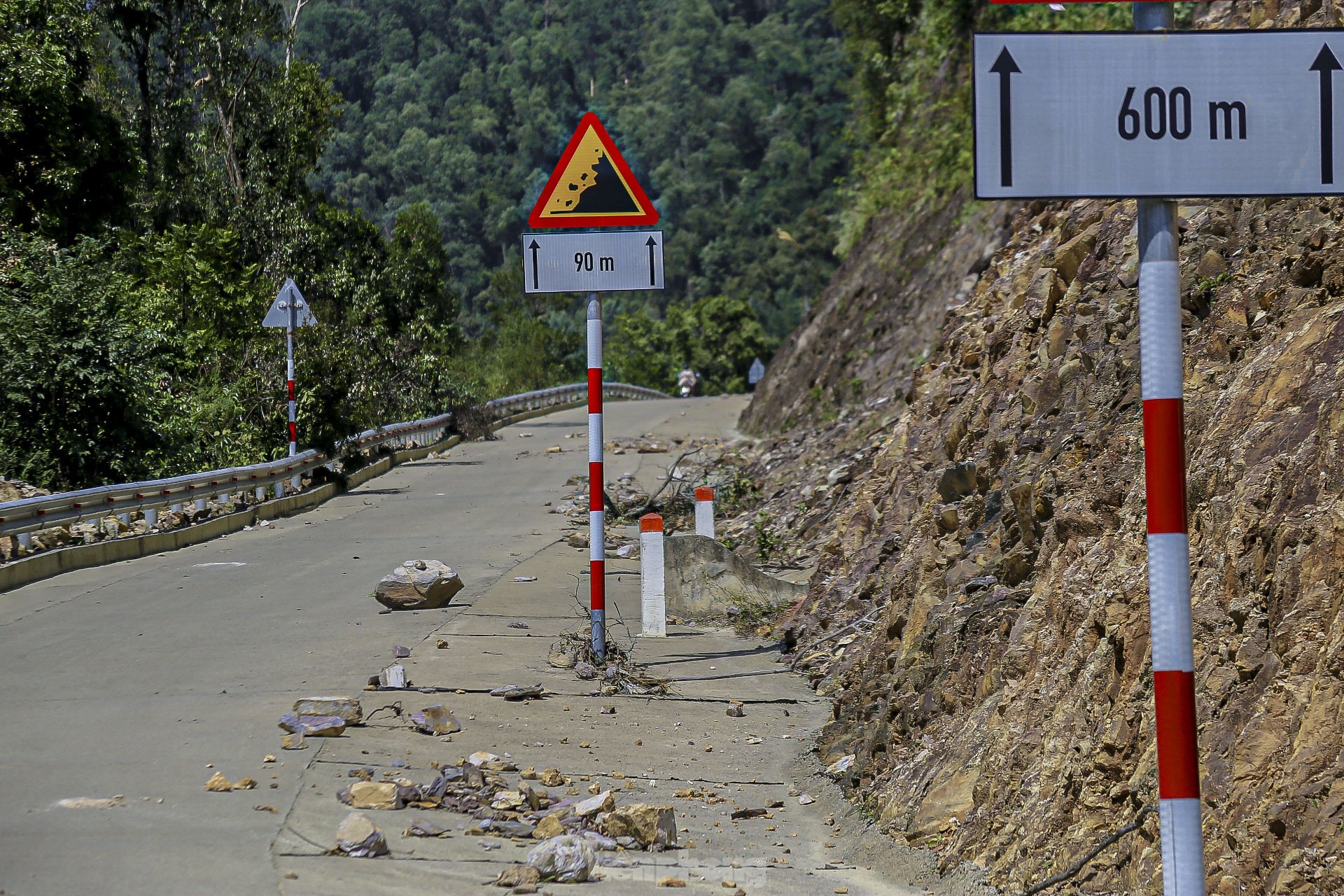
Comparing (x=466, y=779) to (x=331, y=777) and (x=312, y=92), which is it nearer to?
(x=331, y=777)

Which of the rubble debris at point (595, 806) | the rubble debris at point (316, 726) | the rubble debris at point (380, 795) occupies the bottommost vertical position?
the rubble debris at point (595, 806)

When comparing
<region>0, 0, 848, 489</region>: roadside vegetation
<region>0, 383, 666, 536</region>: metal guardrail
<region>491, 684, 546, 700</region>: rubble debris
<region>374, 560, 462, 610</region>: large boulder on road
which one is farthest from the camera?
<region>0, 0, 848, 489</region>: roadside vegetation

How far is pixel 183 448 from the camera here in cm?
2083

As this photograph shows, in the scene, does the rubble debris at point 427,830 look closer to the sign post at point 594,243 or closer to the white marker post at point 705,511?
the sign post at point 594,243

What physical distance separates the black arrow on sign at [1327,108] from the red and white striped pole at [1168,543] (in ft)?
1.40

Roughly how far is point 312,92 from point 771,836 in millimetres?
33845

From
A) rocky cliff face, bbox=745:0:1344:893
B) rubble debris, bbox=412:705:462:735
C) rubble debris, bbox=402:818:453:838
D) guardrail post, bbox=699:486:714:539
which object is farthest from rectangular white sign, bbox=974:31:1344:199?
guardrail post, bbox=699:486:714:539

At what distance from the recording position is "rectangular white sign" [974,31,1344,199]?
3.65 meters

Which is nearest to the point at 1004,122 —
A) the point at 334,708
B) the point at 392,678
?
the point at 334,708

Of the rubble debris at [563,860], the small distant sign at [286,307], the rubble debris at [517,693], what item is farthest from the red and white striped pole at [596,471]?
the small distant sign at [286,307]

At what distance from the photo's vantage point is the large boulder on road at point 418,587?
12.0m

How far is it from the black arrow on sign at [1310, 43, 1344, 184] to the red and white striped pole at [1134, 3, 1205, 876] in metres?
0.43

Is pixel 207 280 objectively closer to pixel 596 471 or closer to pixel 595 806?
pixel 596 471

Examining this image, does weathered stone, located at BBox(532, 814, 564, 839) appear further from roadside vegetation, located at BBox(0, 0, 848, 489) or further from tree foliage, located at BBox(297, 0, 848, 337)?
tree foliage, located at BBox(297, 0, 848, 337)
